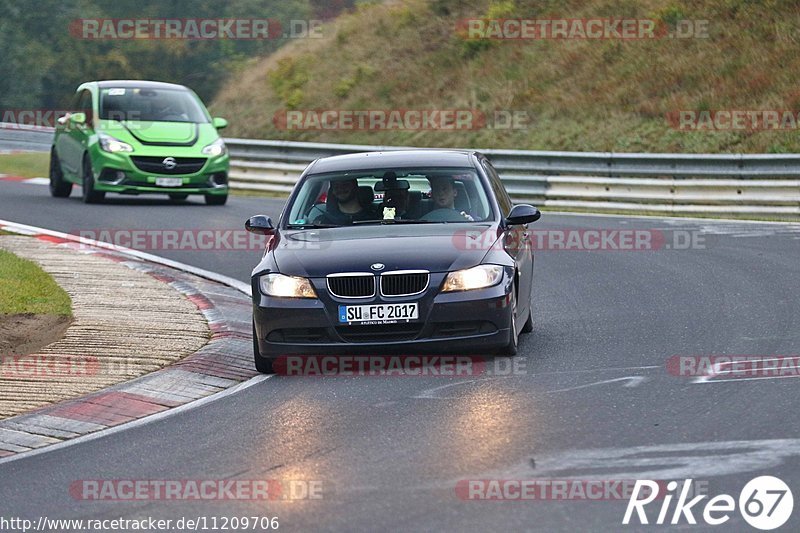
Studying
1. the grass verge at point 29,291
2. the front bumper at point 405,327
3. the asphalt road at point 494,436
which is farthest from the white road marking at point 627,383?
the grass verge at point 29,291

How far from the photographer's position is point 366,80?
3872 centimetres

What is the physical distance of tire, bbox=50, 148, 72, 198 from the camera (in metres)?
25.0

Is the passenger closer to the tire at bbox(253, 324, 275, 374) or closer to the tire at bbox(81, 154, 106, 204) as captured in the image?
the tire at bbox(253, 324, 275, 374)

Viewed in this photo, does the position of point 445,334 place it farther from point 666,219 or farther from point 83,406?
point 666,219

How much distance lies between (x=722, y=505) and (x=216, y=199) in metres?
18.4

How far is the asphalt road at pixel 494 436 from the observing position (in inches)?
260

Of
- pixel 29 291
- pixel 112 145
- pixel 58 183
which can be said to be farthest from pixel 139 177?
pixel 29 291

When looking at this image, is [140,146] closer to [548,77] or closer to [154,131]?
[154,131]

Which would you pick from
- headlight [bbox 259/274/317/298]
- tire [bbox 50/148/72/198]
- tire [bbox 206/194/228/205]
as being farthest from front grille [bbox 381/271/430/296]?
tire [bbox 50/148/72/198]

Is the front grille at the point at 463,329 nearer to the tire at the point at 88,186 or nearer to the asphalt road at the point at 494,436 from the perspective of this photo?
the asphalt road at the point at 494,436

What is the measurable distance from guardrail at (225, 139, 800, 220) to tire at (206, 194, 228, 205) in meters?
3.36

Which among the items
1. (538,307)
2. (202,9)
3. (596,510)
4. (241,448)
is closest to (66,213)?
(538,307)

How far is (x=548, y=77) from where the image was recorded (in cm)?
3491

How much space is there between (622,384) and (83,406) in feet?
11.2
